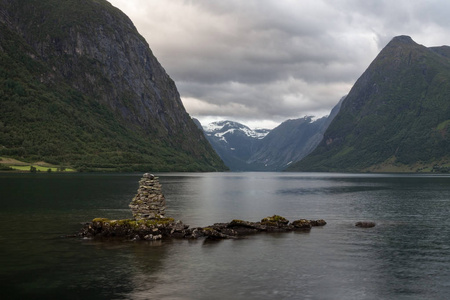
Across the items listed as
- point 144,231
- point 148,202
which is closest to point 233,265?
point 144,231

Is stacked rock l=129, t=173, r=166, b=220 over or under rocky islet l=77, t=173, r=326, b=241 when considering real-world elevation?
over

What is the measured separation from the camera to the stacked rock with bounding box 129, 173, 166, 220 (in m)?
62.8

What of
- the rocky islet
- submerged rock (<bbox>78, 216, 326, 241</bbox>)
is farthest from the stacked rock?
submerged rock (<bbox>78, 216, 326, 241</bbox>)

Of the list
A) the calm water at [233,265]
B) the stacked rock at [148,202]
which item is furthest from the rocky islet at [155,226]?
the calm water at [233,265]

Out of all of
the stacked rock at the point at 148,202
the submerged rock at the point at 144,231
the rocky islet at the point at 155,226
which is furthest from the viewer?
the stacked rock at the point at 148,202

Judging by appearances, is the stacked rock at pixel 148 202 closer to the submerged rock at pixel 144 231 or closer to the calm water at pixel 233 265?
the submerged rock at pixel 144 231

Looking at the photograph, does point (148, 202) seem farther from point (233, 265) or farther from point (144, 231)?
point (233, 265)

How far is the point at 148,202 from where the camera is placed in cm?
6347

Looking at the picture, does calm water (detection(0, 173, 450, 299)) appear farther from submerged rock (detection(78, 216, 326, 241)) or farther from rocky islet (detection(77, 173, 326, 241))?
rocky islet (detection(77, 173, 326, 241))

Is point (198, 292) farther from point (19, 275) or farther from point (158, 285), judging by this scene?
point (19, 275)

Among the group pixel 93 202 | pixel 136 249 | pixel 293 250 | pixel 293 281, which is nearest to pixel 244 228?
pixel 293 250

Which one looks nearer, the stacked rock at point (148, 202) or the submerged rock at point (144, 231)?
the submerged rock at point (144, 231)

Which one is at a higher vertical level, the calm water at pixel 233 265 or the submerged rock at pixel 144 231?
the submerged rock at pixel 144 231

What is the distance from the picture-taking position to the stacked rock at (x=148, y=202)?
62844 mm
